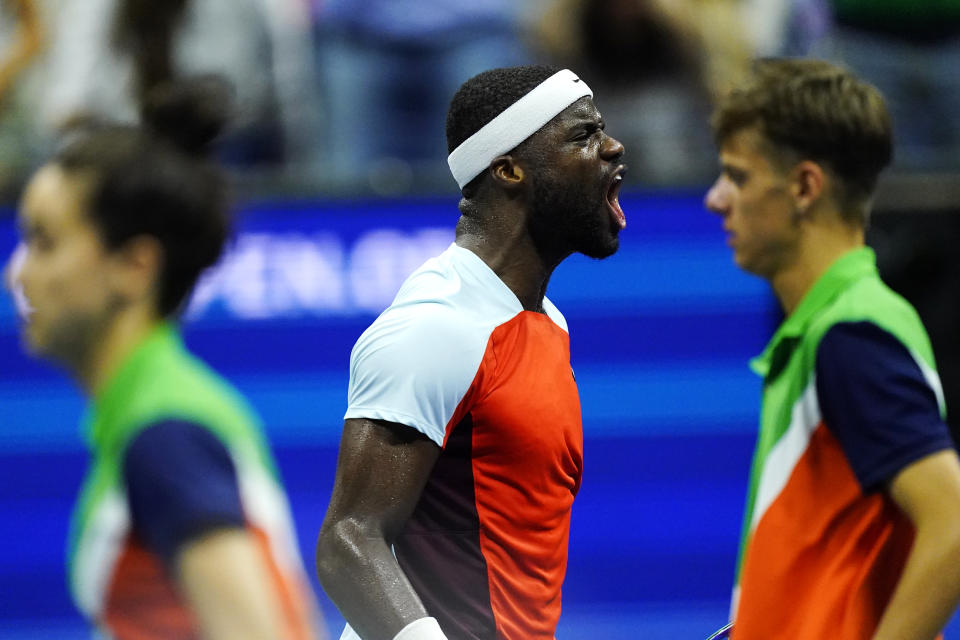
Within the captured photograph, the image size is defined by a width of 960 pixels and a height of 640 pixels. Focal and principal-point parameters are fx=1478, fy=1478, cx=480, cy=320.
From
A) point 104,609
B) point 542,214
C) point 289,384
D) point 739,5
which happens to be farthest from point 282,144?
point 104,609

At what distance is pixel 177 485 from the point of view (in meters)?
2.31

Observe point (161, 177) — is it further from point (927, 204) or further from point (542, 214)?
point (927, 204)

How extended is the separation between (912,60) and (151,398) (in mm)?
4972

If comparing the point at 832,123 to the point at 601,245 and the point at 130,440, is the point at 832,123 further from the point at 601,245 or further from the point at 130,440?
the point at 130,440

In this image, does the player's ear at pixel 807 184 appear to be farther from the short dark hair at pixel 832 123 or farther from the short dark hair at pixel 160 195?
the short dark hair at pixel 160 195

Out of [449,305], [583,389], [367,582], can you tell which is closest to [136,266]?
[449,305]

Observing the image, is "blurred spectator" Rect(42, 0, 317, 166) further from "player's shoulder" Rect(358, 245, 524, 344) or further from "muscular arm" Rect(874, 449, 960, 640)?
"muscular arm" Rect(874, 449, 960, 640)

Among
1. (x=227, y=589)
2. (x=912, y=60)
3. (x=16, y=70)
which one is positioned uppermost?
(x=16, y=70)

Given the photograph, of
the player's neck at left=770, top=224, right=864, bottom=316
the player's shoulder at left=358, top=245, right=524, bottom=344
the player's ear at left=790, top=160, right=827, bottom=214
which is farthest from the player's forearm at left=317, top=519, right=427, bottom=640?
the player's ear at left=790, top=160, right=827, bottom=214

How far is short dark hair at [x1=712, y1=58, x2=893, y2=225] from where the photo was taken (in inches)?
132

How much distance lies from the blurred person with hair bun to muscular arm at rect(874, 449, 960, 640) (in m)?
1.18

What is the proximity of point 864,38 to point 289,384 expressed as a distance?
9.77 ft

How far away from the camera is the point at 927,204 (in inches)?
242

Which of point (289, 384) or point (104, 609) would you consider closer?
point (104, 609)
